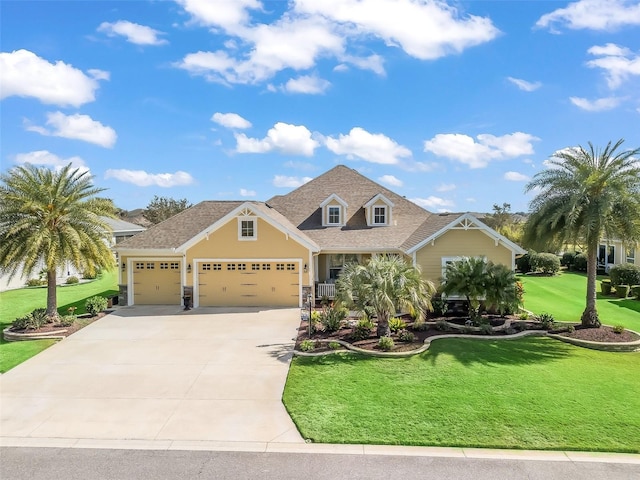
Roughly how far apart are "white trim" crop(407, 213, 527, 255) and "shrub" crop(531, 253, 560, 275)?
675 inches

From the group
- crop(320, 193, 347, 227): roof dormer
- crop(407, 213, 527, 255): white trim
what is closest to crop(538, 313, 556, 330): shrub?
crop(407, 213, 527, 255): white trim

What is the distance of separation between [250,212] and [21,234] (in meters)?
9.54

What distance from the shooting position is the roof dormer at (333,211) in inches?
998

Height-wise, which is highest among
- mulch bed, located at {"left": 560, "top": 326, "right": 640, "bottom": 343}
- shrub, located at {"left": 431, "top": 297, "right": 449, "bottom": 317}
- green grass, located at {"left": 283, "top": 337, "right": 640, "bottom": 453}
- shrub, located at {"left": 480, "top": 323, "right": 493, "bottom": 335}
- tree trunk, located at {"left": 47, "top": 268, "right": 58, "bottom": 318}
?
tree trunk, located at {"left": 47, "top": 268, "right": 58, "bottom": 318}

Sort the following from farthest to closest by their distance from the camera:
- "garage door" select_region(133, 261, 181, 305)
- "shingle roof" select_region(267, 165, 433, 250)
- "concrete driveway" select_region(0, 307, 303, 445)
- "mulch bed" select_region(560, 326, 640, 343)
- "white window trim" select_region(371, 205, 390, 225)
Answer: "white window trim" select_region(371, 205, 390, 225)
"shingle roof" select_region(267, 165, 433, 250)
"garage door" select_region(133, 261, 181, 305)
"mulch bed" select_region(560, 326, 640, 343)
"concrete driveway" select_region(0, 307, 303, 445)

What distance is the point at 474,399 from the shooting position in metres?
9.97

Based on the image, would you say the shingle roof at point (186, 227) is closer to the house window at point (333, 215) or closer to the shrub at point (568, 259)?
the house window at point (333, 215)

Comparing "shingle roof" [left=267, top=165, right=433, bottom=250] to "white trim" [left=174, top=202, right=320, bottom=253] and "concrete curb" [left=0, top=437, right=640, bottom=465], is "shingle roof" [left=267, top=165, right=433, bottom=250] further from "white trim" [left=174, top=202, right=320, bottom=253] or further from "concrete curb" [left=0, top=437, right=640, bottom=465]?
"concrete curb" [left=0, top=437, right=640, bottom=465]

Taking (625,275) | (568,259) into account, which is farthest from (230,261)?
(568,259)

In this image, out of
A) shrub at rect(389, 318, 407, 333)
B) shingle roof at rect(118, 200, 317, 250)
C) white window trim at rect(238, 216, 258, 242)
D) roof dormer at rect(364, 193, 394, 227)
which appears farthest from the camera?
roof dormer at rect(364, 193, 394, 227)

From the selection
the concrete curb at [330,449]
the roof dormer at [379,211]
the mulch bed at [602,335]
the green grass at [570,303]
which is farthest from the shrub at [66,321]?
the green grass at [570,303]

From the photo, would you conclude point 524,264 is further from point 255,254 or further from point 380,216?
point 255,254

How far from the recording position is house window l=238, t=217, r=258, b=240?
20.9m

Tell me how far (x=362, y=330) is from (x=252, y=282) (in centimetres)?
800
